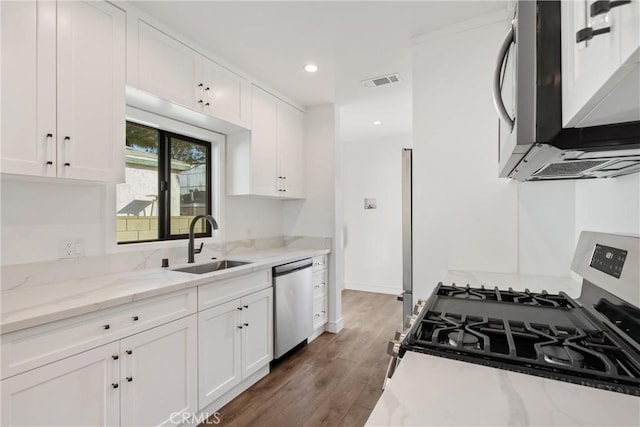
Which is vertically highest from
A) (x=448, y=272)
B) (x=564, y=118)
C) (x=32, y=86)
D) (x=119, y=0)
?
(x=119, y=0)

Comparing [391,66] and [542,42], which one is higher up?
[391,66]

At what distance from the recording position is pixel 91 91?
1.63 m

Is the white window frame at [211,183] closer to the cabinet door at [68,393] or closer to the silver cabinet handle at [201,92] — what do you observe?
the silver cabinet handle at [201,92]

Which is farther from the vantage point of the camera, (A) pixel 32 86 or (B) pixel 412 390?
(A) pixel 32 86

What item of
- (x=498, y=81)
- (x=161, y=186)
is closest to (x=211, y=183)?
(x=161, y=186)

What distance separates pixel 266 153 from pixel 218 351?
69.9 inches

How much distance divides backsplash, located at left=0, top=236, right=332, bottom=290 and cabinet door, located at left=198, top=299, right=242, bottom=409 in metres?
0.65

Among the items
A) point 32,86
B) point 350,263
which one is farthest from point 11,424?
point 350,263

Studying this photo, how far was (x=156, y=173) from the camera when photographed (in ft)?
7.96

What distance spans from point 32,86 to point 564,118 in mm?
2000

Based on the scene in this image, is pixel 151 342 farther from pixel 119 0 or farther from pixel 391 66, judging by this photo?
pixel 391 66

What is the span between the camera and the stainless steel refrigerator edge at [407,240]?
2221mm

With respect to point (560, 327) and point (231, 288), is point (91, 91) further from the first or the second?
point (560, 327)

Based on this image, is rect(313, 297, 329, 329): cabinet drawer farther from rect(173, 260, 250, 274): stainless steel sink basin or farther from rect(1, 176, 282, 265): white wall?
rect(1, 176, 282, 265): white wall
